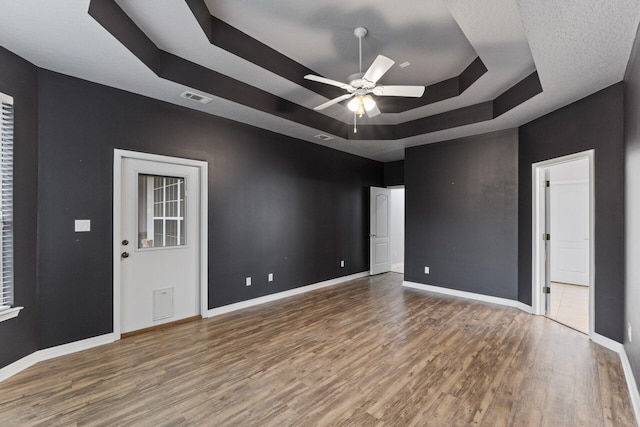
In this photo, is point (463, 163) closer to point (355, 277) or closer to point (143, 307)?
point (355, 277)

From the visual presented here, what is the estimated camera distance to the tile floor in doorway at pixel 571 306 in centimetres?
374

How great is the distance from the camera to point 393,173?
7.00 meters

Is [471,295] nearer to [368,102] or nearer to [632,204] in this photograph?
[632,204]

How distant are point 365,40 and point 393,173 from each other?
168 inches

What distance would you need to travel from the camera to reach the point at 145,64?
2.68 m

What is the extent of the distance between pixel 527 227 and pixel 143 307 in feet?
17.2

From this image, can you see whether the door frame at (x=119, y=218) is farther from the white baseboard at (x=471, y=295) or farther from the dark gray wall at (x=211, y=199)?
the white baseboard at (x=471, y=295)

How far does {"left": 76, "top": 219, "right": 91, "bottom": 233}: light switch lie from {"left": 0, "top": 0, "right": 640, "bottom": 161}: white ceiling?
1.45 metres

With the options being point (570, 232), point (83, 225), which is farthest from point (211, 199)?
point (570, 232)

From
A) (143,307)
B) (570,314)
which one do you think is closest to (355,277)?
(570,314)

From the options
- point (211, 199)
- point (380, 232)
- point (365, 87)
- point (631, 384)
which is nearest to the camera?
point (631, 384)

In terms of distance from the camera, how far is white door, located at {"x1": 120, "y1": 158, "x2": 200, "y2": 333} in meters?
3.33

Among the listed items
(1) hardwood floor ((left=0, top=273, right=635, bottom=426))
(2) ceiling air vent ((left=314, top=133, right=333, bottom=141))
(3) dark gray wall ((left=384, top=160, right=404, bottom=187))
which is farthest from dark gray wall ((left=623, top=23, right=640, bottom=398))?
(3) dark gray wall ((left=384, top=160, right=404, bottom=187))

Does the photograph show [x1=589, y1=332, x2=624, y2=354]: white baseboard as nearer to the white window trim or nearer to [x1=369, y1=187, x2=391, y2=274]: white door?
[x1=369, y1=187, x2=391, y2=274]: white door
